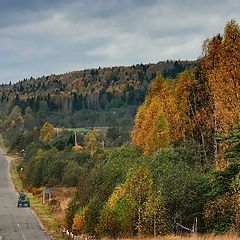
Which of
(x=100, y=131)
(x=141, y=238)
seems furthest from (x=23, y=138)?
(x=141, y=238)

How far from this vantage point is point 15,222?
174 feet

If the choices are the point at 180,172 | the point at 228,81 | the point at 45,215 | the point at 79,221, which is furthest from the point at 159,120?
the point at 45,215

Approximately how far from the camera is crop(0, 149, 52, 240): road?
43406 mm

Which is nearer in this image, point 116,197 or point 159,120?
point 116,197

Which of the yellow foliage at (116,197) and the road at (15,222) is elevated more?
the yellow foliage at (116,197)

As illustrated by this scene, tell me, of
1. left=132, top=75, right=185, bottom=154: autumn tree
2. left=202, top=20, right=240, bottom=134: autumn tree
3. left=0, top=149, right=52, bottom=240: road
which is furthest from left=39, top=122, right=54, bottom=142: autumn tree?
left=202, top=20, right=240, bottom=134: autumn tree

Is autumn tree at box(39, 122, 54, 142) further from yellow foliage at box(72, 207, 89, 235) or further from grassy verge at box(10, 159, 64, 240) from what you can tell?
yellow foliage at box(72, 207, 89, 235)

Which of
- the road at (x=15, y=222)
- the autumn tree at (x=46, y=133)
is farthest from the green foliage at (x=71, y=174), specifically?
the autumn tree at (x=46, y=133)

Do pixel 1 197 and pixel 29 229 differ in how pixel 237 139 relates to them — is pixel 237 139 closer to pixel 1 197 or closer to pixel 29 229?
pixel 29 229

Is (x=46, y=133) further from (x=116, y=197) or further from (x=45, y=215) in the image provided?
(x=116, y=197)

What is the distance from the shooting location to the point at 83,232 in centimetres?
3628

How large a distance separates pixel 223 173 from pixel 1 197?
59.5 m

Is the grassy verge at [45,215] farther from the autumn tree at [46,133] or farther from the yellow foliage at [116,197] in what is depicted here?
the autumn tree at [46,133]

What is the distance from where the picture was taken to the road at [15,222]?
43.4 meters
